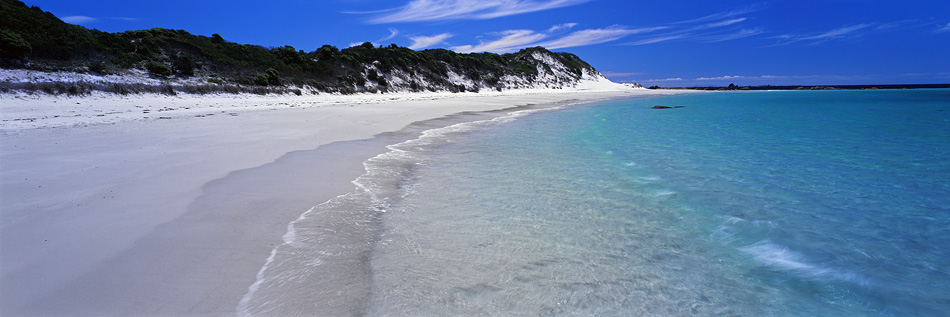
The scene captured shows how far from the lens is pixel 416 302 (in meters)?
2.62

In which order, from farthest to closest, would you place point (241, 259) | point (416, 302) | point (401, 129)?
point (401, 129)
point (241, 259)
point (416, 302)

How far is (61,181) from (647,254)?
657 cm

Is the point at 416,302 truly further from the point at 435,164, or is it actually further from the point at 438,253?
the point at 435,164

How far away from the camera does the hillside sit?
17797mm

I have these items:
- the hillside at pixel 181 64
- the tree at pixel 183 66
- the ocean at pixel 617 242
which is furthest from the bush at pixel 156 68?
the ocean at pixel 617 242

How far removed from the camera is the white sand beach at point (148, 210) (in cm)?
255

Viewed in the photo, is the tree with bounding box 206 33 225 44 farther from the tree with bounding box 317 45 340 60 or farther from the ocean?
the ocean

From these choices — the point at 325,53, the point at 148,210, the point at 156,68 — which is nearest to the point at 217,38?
the point at 325,53

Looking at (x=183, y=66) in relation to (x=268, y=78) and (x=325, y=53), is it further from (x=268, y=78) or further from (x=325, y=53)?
(x=325, y=53)

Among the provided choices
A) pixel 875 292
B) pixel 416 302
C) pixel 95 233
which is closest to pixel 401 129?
pixel 95 233

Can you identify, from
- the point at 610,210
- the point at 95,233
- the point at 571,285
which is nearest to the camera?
the point at 571,285

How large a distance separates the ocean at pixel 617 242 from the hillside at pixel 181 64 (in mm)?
18612

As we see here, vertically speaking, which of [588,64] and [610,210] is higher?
[588,64]

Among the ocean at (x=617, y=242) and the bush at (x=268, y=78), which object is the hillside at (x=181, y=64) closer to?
the bush at (x=268, y=78)
